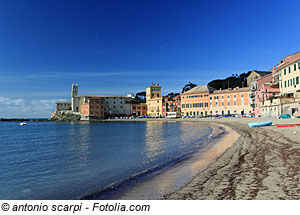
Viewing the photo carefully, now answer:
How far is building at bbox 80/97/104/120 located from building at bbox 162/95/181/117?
36.6m

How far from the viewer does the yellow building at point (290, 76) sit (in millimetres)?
38938

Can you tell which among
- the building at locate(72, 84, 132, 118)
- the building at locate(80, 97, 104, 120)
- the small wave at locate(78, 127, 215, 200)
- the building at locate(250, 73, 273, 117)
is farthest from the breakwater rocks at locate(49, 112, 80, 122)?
the small wave at locate(78, 127, 215, 200)

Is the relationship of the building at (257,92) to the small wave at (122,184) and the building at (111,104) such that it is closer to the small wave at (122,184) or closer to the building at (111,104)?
the small wave at (122,184)

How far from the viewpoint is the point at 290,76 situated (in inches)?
1634

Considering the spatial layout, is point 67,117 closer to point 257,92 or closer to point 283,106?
point 257,92

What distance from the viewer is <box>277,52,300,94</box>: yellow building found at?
3894 centimetres

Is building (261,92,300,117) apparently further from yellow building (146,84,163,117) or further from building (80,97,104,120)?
building (80,97,104,120)

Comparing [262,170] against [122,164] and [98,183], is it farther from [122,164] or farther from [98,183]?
[122,164]

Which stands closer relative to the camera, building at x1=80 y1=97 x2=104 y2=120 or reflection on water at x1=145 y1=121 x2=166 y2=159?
reflection on water at x1=145 y1=121 x2=166 y2=159

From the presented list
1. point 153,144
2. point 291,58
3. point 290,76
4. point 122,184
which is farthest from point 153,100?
point 122,184

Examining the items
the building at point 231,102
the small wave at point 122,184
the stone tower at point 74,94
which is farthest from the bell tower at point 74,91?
the small wave at point 122,184

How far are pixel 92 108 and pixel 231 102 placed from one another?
246 ft

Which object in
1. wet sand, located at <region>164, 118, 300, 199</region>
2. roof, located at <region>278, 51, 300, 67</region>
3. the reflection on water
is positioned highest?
roof, located at <region>278, 51, 300, 67</region>

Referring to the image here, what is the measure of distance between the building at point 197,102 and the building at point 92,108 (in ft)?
163
